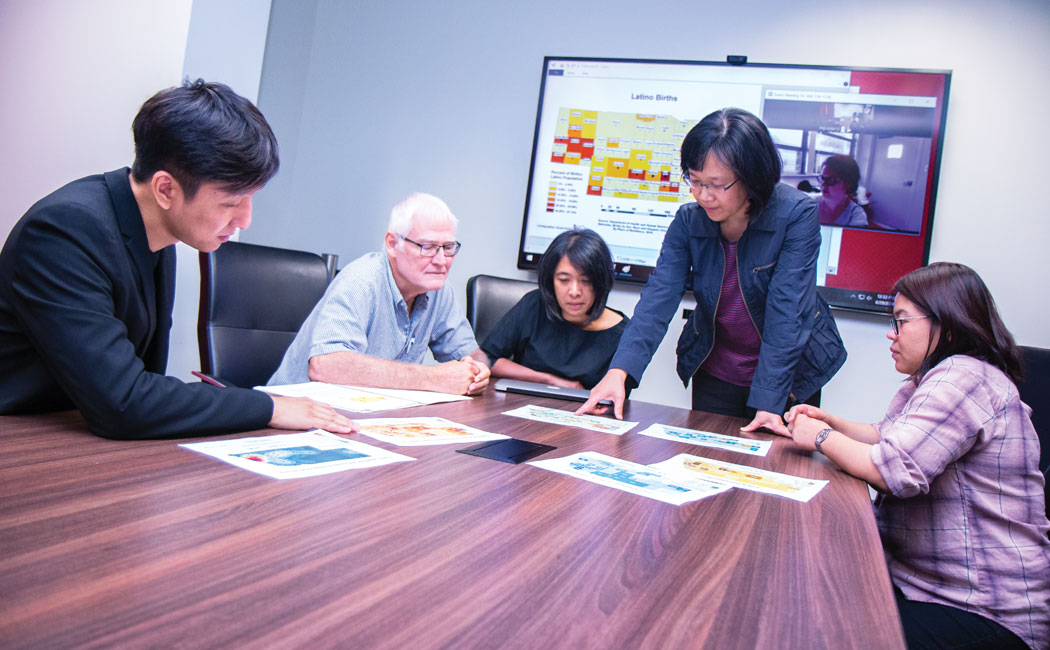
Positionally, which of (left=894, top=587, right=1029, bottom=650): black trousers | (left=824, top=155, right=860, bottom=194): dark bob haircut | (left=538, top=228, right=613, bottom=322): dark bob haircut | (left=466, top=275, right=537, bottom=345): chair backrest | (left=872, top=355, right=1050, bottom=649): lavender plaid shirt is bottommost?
(left=894, top=587, right=1029, bottom=650): black trousers

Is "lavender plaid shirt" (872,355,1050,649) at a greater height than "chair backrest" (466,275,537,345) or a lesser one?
lesser

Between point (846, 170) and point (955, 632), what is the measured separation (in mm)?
2205

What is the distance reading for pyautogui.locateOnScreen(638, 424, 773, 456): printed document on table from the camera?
137 centimetres

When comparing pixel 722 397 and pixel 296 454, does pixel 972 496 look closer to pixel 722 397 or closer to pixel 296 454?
pixel 722 397

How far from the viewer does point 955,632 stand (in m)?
1.10

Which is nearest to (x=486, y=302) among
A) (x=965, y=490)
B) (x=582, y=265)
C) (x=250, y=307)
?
(x=582, y=265)

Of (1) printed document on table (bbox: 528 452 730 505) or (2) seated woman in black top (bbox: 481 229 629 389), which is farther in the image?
(2) seated woman in black top (bbox: 481 229 629 389)

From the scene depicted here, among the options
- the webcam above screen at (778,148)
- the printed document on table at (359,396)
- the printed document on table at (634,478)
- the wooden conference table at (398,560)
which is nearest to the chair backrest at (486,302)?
the webcam above screen at (778,148)

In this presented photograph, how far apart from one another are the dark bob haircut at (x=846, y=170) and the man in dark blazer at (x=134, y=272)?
2493mm

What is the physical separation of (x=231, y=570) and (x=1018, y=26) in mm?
3504

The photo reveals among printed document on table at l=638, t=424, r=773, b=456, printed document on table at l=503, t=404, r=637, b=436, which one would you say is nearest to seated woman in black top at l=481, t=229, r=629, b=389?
printed document on table at l=503, t=404, r=637, b=436

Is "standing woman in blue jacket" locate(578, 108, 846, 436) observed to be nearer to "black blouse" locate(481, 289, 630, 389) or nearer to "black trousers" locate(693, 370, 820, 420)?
"black trousers" locate(693, 370, 820, 420)

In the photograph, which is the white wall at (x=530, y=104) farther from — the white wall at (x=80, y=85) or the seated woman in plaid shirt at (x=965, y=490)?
Result: the seated woman in plaid shirt at (x=965, y=490)

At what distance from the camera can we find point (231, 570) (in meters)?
0.51
